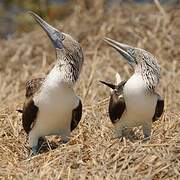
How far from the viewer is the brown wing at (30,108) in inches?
179

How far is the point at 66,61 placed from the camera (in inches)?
179

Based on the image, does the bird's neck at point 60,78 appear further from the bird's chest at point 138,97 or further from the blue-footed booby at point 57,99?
the bird's chest at point 138,97

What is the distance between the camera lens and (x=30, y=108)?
179 inches

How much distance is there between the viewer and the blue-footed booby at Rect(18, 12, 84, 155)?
442 cm

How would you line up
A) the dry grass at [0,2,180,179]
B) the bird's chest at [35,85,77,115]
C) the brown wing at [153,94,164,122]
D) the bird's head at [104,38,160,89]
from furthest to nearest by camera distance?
the brown wing at [153,94,164,122] → the bird's head at [104,38,160,89] → the bird's chest at [35,85,77,115] → the dry grass at [0,2,180,179]

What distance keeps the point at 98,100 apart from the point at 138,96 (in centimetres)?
194

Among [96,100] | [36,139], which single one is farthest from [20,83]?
[36,139]

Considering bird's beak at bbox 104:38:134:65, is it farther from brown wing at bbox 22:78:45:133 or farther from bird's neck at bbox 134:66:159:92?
brown wing at bbox 22:78:45:133

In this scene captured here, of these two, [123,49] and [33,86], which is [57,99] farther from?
[123,49]

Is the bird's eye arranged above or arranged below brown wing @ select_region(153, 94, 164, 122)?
above

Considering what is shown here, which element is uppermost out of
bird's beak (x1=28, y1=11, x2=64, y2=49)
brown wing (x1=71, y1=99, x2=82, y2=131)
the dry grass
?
bird's beak (x1=28, y1=11, x2=64, y2=49)

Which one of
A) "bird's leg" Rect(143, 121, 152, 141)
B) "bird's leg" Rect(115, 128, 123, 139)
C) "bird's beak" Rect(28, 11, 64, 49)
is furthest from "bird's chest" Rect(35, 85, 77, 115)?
"bird's leg" Rect(143, 121, 152, 141)

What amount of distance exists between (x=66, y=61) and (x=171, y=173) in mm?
1243

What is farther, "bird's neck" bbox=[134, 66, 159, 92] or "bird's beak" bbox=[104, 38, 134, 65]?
"bird's beak" bbox=[104, 38, 134, 65]
